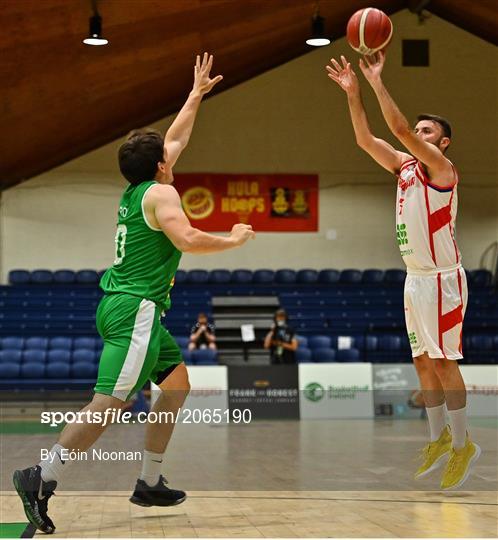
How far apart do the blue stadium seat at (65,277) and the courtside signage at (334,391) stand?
872 cm

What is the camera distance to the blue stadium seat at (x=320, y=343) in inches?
729

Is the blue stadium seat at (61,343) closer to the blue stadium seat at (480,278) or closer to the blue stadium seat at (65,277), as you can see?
the blue stadium seat at (65,277)

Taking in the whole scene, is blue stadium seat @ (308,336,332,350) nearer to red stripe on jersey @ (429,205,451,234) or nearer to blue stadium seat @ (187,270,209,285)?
blue stadium seat @ (187,270,209,285)

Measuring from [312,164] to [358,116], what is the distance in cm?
1707

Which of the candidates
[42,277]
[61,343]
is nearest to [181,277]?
[42,277]

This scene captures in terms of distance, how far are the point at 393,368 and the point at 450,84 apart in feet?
34.1

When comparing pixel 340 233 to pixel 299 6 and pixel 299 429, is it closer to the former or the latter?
pixel 299 6

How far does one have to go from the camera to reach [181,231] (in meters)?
4.62

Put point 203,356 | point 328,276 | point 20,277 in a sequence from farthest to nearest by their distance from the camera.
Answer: point 328,276, point 20,277, point 203,356

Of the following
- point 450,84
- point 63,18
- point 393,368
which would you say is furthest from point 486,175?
point 63,18

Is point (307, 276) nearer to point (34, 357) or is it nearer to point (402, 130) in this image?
point (34, 357)

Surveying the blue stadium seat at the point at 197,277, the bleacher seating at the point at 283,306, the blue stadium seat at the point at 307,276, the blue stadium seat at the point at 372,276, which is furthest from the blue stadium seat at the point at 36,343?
the blue stadium seat at the point at 372,276

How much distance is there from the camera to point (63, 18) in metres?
13.7

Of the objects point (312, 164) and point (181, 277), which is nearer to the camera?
point (181, 277)
